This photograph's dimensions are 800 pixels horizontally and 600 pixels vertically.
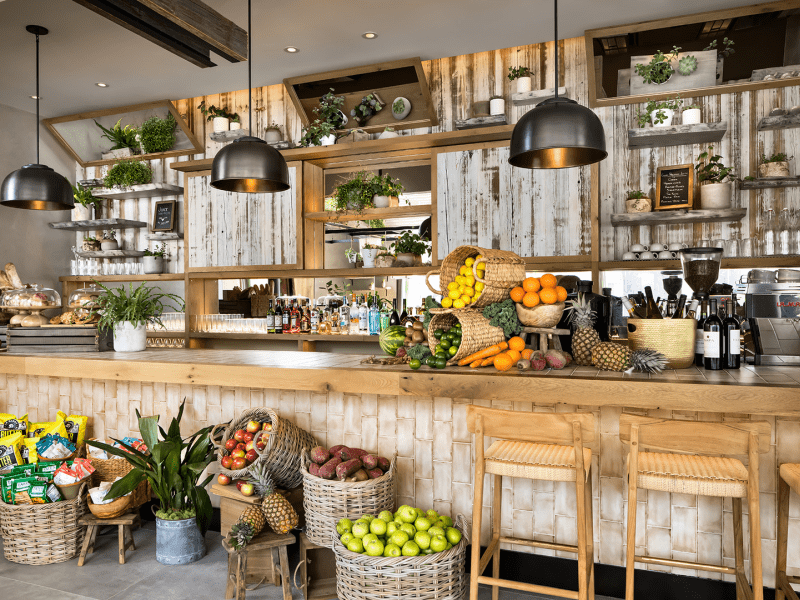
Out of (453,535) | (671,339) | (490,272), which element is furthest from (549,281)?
(453,535)

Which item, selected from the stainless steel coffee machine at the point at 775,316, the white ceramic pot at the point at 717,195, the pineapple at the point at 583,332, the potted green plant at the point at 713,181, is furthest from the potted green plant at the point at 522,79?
the pineapple at the point at 583,332

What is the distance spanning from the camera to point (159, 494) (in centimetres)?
280

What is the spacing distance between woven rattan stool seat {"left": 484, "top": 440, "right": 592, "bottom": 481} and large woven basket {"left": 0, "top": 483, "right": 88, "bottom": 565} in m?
2.16

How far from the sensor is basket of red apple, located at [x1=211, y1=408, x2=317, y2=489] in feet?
8.29

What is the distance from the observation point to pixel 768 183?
388 centimetres

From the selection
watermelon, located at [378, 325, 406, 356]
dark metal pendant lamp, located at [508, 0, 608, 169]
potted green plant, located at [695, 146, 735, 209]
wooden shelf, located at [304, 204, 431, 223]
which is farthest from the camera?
wooden shelf, located at [304, 204, 431, 223]

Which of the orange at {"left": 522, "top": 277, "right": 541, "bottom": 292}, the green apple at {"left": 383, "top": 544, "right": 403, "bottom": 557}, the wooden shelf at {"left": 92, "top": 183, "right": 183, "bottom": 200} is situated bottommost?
the green apple at {"left": 383, "top": 544, "right": 403, "bottom": 557}

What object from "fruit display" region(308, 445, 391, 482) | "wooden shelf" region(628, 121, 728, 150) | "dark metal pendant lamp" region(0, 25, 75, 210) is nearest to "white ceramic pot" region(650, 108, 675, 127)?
"wooden shelf" region(628, 121, 728, 150)

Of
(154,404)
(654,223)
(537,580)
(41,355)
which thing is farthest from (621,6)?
(41,355)

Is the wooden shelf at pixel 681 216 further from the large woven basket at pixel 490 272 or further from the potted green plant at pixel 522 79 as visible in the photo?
the large woven basket at pixel 490 272

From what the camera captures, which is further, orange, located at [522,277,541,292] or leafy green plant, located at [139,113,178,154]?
leafy green plant, located at [139,113,178,154]

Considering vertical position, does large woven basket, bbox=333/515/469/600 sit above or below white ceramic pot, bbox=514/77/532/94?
below

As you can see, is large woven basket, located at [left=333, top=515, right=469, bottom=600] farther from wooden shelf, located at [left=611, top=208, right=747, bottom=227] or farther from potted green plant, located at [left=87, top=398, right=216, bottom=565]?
wooden shelf, located at [left=611, top=208, right=747, bottom=227]

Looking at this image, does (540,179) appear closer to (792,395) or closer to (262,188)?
(262,188)
